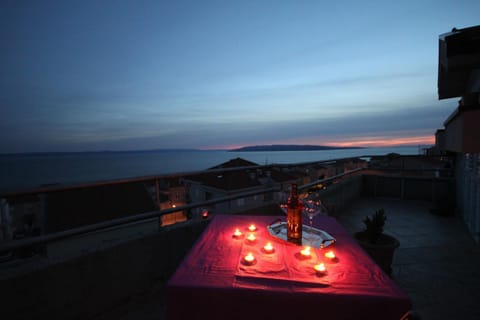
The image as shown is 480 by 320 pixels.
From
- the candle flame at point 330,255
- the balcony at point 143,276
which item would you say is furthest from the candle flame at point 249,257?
the balcony at point 143,276

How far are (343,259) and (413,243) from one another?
3.46 metres

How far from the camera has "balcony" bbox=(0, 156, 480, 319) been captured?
4.93ft

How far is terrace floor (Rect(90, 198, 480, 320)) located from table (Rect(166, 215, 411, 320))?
350 millimetres

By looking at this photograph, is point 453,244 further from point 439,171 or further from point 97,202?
point 97,202

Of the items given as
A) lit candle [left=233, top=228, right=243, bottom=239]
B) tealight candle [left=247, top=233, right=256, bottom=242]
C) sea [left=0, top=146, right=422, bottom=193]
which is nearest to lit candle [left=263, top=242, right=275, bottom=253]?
tealight candle [left=247, top=233, right=256, bottom=242]

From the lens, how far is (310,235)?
1426 mm

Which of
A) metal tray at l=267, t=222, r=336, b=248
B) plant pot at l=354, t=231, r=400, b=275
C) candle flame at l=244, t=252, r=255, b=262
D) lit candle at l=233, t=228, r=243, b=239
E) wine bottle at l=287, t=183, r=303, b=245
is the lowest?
plant pot at l=354, t=231, r=400, b=275

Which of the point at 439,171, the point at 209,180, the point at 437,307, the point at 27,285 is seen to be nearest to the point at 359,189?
the point at 439,171

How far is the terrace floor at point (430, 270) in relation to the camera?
1.93 meters

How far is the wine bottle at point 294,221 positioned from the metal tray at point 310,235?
5 cm

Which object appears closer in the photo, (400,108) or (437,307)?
(437,307)

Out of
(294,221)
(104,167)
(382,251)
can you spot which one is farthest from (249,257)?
(104,167)

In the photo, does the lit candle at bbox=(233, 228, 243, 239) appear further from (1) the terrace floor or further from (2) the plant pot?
(2) the plant pot

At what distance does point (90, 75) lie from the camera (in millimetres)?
16078
